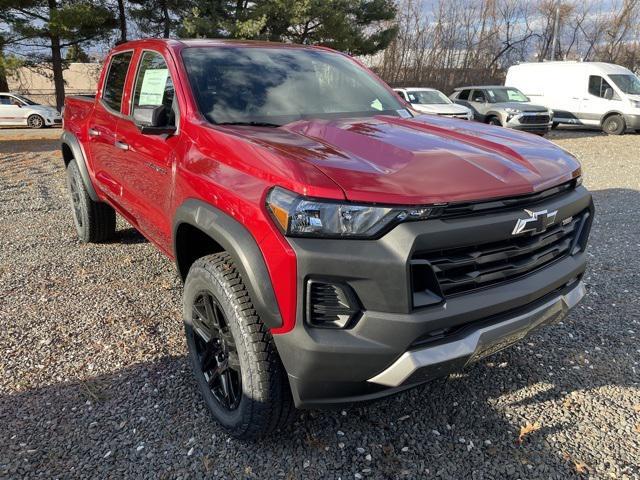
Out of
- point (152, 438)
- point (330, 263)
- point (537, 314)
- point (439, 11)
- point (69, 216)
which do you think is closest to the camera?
point (330, 263)

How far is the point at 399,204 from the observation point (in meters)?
1.85

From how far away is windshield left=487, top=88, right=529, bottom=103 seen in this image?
16.7 m

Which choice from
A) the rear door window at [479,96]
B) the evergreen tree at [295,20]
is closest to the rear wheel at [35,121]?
the evergreen tree at [295,20]

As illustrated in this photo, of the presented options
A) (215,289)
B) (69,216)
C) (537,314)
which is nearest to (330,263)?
(215,289)

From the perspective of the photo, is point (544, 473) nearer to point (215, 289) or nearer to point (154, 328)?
point (215, 289)

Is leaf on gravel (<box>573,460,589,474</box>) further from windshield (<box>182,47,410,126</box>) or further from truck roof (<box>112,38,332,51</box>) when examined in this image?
truck roof (<box>112,38,332,51</box>)

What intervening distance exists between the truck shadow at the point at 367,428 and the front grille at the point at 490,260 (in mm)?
840

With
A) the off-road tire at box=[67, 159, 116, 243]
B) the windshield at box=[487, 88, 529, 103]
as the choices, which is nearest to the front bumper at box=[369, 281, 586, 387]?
the off-road tire at box=[67, 159, 116, 243]

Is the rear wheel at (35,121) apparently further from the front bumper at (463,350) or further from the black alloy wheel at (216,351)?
the front bumper at (463,350)

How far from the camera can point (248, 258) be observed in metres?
1.96

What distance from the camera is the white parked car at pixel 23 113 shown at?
2006 centimetres

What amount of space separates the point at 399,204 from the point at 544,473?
1.38m

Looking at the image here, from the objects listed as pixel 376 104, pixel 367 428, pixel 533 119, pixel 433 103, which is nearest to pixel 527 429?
pixel 367 428

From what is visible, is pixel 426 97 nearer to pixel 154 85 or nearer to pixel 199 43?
pixel 199 43
